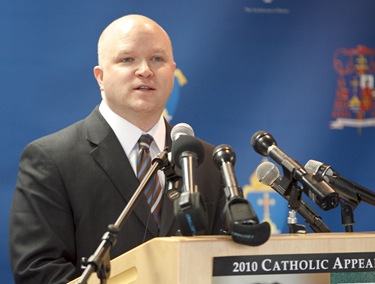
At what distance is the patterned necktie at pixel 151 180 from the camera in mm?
3203

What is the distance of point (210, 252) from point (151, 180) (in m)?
1.30

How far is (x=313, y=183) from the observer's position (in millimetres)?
2119

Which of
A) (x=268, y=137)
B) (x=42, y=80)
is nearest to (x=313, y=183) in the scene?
(x=268, y=137)

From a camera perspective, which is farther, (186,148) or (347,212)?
(347,212)

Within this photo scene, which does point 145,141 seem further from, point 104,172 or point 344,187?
point 344,187

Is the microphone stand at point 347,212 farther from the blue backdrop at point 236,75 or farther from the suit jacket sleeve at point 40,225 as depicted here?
the blue backdrop at point 236,75

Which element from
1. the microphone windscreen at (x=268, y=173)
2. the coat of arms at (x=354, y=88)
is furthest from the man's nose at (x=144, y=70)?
the coat of arms at (x=354, y=88)

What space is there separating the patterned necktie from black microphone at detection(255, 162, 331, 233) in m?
0.83

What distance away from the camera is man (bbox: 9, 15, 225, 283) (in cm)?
303

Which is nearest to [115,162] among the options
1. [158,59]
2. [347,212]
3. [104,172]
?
[104,172]

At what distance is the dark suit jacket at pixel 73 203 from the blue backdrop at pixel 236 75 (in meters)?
0.71

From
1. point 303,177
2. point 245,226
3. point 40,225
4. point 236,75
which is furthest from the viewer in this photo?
point 236,75

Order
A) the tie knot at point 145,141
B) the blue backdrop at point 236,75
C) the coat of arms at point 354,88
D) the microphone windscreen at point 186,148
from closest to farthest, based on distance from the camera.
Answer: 1. the microphone windscreen at point 186,148
2. the tie knot at point 145,141
3. the blue backdrop at point 236,75
4. the coat of arms at point 354,88

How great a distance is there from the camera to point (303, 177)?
7.09 ft
